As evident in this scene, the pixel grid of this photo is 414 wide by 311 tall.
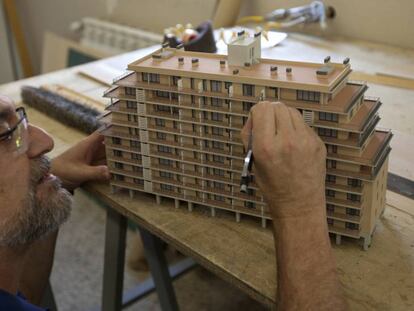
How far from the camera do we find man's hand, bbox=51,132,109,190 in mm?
1176

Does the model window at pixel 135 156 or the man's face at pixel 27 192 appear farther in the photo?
the model window at pixel 135 156

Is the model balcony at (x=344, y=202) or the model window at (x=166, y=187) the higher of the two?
the model balcony at (x=344, y=202)

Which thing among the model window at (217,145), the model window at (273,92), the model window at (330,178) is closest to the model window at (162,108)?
the model window at (217,145)

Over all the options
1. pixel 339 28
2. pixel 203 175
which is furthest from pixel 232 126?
pixel 339 28

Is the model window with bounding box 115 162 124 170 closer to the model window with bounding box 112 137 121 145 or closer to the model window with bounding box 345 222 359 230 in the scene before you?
the model window with bounding box 112 137 121 145

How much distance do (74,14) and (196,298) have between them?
6.16 ft

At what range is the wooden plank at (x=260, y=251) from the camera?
2.79ft

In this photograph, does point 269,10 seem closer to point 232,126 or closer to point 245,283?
point 232,126

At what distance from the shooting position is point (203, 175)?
3.38 ft

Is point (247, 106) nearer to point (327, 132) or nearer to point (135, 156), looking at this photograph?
point (327, 132)

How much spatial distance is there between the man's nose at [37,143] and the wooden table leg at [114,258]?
372 mm

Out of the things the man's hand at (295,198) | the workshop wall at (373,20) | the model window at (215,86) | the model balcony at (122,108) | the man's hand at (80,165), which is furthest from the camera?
the workshop wall at (373,20)

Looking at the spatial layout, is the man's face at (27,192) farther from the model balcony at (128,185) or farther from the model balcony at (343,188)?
the model balcony at (343,188)

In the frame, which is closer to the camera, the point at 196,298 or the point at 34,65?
the point at 196,298
